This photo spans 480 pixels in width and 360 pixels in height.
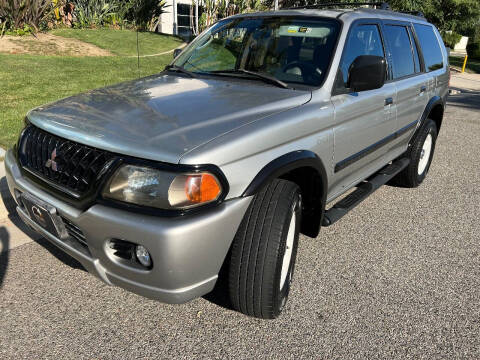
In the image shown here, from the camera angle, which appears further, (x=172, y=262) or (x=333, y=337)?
(x=333, y=337)

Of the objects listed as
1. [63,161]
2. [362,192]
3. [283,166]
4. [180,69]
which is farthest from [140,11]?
[283,166]

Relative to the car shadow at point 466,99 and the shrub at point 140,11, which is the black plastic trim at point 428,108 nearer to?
the car shadow at point 466,99

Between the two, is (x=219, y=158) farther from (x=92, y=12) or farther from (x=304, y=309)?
(x=92, y=12)

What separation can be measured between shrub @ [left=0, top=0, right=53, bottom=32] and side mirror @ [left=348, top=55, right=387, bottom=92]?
12.7m

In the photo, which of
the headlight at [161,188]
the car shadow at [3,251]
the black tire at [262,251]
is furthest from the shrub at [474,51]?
the headlight at [161,188]

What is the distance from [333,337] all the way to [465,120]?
8.23 metres

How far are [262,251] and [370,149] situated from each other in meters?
1.75

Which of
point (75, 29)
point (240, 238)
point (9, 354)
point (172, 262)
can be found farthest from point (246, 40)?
point (75, 29)

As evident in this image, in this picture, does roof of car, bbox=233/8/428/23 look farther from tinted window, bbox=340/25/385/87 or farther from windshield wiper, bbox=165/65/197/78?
windshield wiper, bbox=165/65/197/78

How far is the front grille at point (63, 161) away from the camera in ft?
7.02

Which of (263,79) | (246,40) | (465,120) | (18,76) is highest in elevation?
(246,40)

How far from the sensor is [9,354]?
229 centimetres

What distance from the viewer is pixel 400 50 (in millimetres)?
4086

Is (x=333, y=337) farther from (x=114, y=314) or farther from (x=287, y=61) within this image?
(x=287, y=61)
